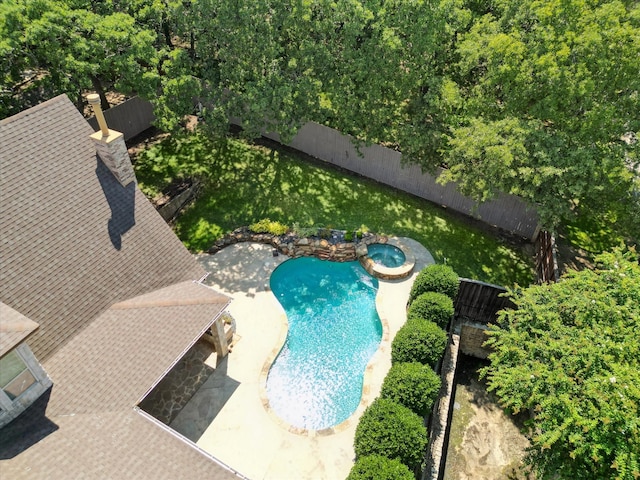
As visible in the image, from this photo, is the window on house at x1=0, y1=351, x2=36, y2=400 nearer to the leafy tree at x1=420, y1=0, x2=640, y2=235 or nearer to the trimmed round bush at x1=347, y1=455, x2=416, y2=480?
the trimmed round bush at x1=347, y1=455, x2=416, y2=480

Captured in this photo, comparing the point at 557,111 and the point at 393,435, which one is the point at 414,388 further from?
the point at 557,111

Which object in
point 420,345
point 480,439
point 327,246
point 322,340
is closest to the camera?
point 420,345

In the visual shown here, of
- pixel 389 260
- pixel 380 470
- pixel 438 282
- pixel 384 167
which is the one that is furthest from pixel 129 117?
pixel 380 470

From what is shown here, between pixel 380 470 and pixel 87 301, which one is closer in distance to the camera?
pixel 380 470

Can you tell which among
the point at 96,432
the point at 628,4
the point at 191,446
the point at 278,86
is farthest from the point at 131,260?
the point at 628,4

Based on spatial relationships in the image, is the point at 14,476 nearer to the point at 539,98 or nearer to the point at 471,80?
the point at 539,98

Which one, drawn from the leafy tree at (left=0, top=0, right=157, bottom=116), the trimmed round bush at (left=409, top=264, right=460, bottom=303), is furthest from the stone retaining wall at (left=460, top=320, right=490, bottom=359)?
the leafy tree at (left=0, top=0, right=157, bottom=116)

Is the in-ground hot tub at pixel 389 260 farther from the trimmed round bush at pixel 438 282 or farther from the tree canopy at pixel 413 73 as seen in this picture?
the tree canopy at pixel 413 73
